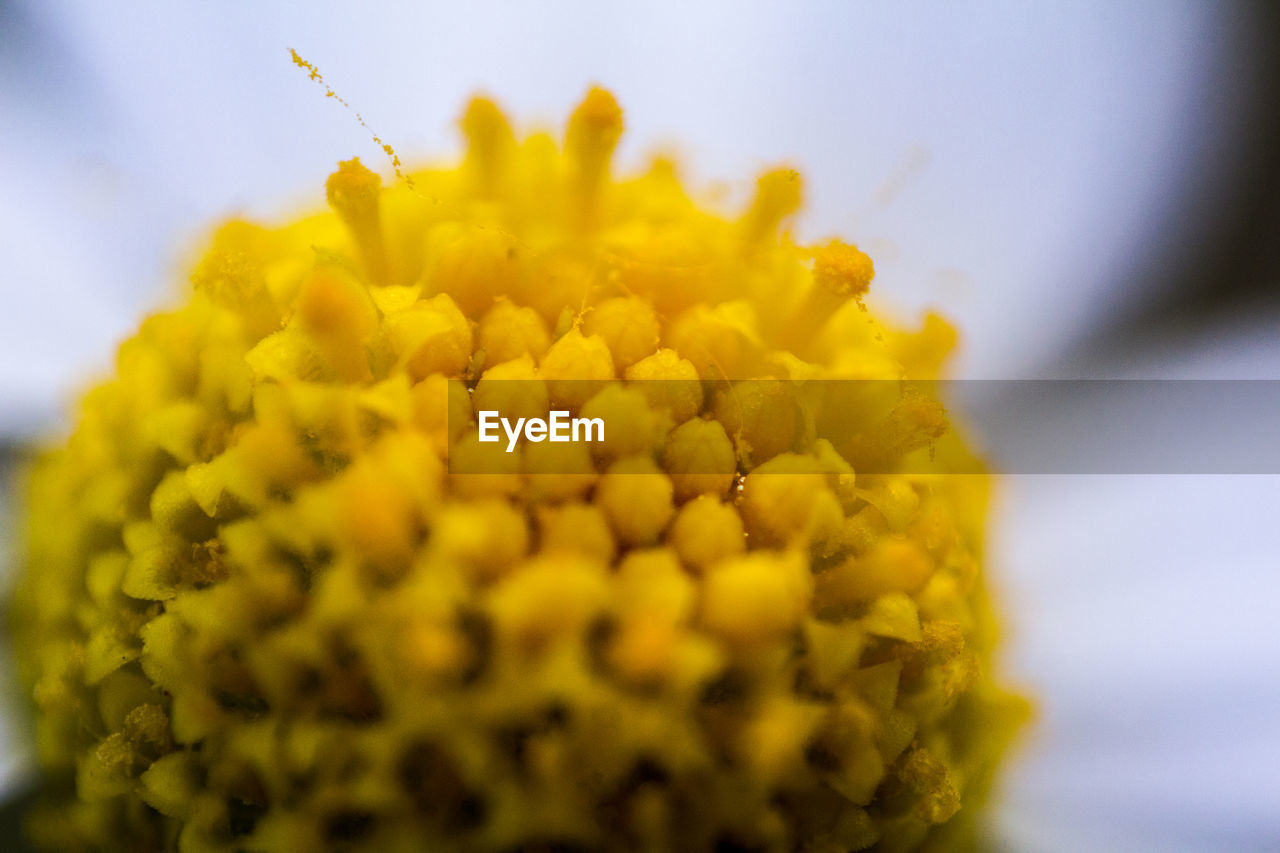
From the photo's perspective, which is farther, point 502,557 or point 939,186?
point 939,186

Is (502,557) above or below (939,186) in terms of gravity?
below

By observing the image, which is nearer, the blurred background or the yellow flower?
the yellow flower

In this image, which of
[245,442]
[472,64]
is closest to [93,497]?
[245,442]

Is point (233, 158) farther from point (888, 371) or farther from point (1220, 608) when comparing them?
point (1220, 608)
